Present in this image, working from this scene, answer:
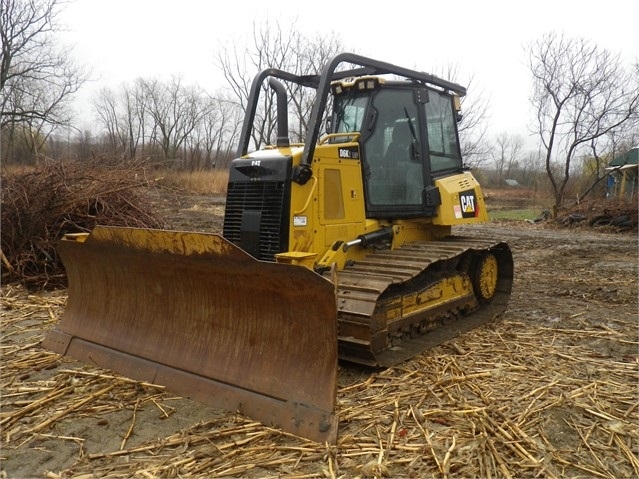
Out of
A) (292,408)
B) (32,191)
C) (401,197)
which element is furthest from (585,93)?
(292,408)

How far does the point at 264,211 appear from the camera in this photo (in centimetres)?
464

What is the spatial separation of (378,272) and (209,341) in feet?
5.05

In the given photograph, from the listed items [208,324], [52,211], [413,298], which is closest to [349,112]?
[413,298]

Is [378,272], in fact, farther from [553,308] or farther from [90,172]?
[90,172]

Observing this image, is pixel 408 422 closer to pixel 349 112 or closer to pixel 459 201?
pixel 459 201

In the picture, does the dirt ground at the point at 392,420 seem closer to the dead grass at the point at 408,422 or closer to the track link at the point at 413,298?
the dead grass at the point at 408,422

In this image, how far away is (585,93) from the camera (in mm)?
20203

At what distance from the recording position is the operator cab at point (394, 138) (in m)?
5.26

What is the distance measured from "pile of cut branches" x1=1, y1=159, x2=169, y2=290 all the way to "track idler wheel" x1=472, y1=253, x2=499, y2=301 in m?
5.22

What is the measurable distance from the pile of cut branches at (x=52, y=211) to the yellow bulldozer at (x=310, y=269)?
2906 millimetres

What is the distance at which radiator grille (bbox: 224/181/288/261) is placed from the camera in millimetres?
4516

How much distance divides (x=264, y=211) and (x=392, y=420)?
6.96ft

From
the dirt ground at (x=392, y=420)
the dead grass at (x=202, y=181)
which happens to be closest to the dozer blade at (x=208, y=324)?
the dirt ground at (x=392, y=420)

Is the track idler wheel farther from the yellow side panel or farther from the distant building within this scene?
the distant building
